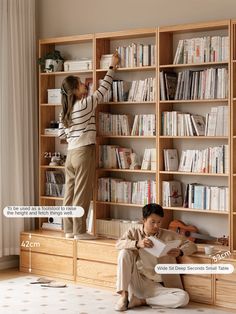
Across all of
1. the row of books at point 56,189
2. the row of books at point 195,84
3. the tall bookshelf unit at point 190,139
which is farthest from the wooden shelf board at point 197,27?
the row of books at point 56,189

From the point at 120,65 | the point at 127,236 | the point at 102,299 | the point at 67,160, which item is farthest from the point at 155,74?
the point at 102,299

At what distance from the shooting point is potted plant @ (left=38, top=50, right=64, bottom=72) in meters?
6.33

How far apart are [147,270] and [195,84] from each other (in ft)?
5.36

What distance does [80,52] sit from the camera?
642 cm

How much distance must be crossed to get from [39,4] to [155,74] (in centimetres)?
172

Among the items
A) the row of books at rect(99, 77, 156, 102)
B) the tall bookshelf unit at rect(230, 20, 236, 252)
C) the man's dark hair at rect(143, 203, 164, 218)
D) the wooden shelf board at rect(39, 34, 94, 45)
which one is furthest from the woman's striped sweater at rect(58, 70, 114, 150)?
the tall bookshelf unit at rect(230, 20, 236, 252)

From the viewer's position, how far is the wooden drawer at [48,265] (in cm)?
594

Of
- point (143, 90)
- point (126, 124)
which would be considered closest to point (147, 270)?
point (126, 124)

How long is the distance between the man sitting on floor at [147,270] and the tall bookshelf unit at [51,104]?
1453 millimetres

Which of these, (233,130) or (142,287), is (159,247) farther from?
(233,130)

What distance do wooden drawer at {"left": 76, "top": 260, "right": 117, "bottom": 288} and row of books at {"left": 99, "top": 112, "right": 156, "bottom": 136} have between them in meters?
1.23

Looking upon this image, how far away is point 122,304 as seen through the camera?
4.93 meters

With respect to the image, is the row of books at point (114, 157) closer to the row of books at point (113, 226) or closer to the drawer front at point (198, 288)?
the row of books at point (113, 226)

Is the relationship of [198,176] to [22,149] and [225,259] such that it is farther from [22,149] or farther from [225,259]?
[22,149]
